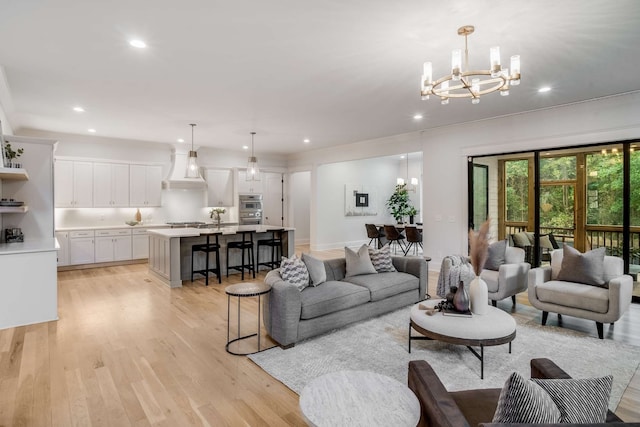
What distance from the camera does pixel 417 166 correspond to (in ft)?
39.5

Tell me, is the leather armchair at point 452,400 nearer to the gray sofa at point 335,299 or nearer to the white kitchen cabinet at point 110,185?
the gray sofa at point 335,299

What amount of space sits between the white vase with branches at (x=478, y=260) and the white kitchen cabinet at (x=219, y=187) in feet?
24.4

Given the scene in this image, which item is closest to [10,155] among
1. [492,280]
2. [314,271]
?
[314,271]

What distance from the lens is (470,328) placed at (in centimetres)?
286

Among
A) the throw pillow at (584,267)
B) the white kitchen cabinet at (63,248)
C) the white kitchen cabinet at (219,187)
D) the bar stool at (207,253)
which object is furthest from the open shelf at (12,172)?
the throw pillow at (584,267)

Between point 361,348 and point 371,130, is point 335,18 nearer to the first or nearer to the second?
point 361,348

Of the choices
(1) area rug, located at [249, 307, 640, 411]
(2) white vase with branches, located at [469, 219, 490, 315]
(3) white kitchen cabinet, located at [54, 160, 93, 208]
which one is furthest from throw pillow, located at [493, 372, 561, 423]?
(3) white kitchen cabinet, located at [54, 160, 93, 208]

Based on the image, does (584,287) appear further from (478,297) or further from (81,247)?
(81,247)

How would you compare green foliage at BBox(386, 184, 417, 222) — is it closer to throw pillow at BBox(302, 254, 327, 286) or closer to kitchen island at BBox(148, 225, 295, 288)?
kitchen island at BBox(148, 225, 295, 288)

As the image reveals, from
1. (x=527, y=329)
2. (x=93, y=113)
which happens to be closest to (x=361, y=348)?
(x=527, y=329)

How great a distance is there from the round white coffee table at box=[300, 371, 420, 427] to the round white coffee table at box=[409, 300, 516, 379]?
51.7 inches

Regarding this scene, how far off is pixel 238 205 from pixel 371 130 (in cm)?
430

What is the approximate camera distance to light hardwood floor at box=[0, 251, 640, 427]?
93.4 inches

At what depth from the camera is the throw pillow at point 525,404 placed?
42.6 inches
